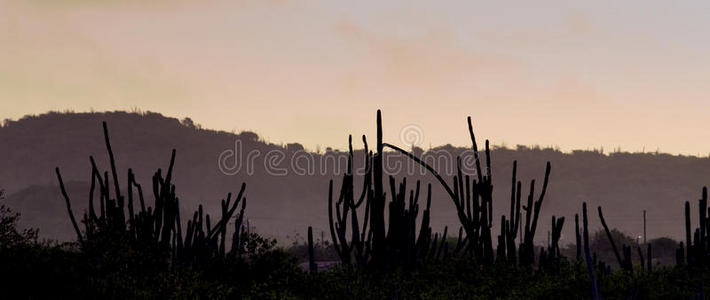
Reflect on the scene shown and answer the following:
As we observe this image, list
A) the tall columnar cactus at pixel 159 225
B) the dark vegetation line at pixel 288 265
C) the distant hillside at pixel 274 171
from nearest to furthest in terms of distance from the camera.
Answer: the dark vegetation line at pixel 288 265 < the tall columnar cactus at pixel 159 225 < the distant hillside at pixel 274 171

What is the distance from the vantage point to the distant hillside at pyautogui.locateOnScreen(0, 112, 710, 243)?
149750 millimetres

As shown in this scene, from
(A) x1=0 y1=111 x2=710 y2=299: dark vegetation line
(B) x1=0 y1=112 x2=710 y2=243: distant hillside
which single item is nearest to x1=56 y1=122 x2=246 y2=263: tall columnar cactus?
(A) x1=0 y1=111 x2=710 y2=299: dark vegetation line

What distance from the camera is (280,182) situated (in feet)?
549

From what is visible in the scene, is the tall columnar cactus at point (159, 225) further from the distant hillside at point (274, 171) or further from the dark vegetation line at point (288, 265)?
the distant hillside at point (274, 171)

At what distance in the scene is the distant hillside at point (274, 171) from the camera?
150 meters

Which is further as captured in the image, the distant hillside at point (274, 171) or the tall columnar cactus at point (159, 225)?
the distant hillside at point (274, 171)

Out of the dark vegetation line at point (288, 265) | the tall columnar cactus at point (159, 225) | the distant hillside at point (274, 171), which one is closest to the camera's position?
the dark vegetation line at point (288, 265)

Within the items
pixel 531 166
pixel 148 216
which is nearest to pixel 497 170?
pixel 531 166

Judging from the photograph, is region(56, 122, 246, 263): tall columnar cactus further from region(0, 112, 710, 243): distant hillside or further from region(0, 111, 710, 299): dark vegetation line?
region(0, 112, 710, 243): distant hillside

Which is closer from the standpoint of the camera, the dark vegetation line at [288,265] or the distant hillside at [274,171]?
the dark vegetation line at [288,265]

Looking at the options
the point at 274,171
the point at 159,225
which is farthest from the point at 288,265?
the point at 274,171

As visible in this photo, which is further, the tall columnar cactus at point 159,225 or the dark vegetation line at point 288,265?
the tall columnar cactus at point 159,225

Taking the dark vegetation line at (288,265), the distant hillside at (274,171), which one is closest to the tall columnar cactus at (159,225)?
the dark vegetation line at (288,265)

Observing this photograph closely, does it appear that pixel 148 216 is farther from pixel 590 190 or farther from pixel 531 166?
pixel 531 166
